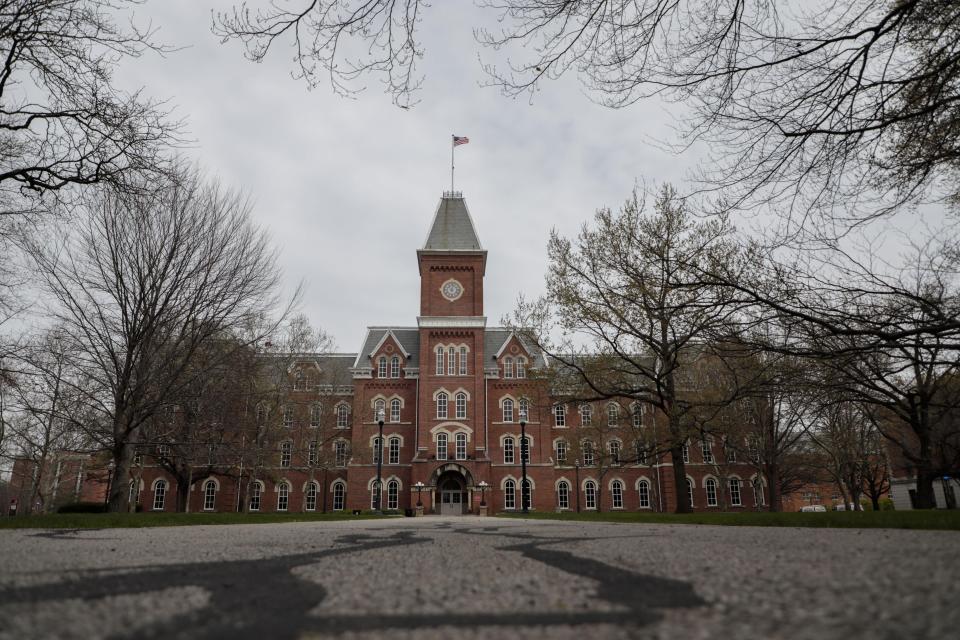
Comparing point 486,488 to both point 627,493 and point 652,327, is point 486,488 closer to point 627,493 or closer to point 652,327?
point 627,493

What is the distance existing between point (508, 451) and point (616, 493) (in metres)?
9.92

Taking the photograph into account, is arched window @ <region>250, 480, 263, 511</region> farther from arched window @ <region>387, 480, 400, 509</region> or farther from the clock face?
the clock face

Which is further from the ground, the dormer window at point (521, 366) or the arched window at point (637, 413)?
the dormer window at point (521, 366)

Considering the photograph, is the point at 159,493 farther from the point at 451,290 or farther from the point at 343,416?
the point at 451,290

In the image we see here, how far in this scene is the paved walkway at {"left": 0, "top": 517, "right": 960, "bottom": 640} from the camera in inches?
78.6

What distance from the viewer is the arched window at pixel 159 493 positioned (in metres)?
44.7

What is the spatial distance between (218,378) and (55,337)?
421 centimetres

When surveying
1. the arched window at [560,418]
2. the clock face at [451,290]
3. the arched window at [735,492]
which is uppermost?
the clock face at [451,290]

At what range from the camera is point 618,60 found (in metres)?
5.52

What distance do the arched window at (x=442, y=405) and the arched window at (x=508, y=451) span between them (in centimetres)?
529

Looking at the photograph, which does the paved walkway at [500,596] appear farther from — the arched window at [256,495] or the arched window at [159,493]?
the arched window at [159,493]

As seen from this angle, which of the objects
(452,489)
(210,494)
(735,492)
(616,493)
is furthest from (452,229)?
(735,492)

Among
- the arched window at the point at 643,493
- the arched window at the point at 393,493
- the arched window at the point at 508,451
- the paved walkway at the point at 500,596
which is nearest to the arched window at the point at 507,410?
the arched window at the point at 508,451

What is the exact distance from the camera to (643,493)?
45250 millimetres
